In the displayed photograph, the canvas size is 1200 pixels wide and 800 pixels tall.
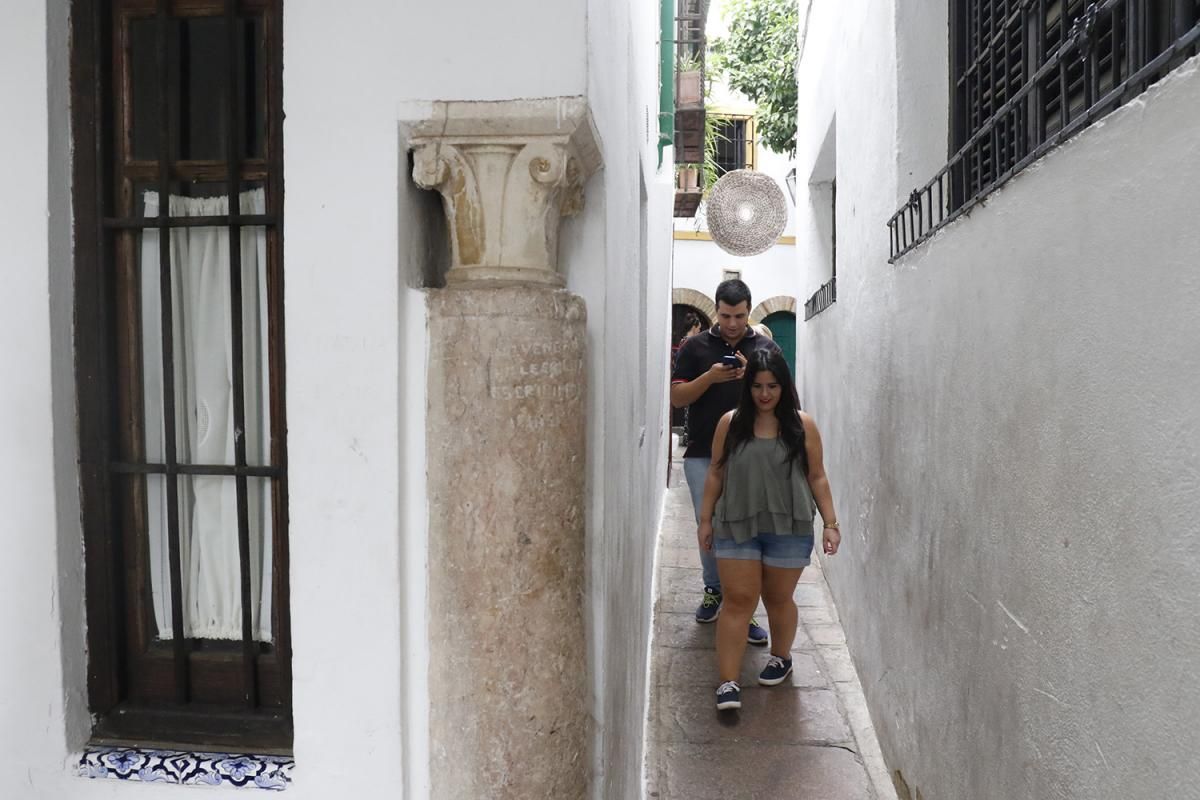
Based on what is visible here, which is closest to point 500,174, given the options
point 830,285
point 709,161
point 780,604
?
point 780,604

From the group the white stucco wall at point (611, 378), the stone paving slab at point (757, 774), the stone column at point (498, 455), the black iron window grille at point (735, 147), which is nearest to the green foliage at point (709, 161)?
the black iron window grille at point (735, 147)

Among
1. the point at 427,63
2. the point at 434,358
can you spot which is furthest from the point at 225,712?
the point at 427,63

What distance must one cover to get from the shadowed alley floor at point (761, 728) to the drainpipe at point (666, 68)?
397 centimetres

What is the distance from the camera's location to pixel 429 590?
1751mm

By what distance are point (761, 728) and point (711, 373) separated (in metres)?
1.67

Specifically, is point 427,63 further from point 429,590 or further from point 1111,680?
point 1111,680

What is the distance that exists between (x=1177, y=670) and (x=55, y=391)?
202 cm

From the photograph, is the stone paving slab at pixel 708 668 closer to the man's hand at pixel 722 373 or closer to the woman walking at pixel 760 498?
the woman walking at pixel 760 498

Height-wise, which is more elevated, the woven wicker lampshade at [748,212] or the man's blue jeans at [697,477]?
the woven wicker lampshade at [748,212]

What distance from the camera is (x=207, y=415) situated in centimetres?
197

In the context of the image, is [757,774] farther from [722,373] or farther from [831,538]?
[722,373]

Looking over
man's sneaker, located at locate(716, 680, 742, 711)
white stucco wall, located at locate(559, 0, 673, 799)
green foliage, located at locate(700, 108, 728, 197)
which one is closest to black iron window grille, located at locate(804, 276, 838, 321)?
man's sneaker, located at locate(716, 680, 742, 711)

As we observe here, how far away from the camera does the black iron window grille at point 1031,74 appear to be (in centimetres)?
152

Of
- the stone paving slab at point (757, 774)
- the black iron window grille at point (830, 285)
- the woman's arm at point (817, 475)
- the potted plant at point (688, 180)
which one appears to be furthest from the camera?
the potted plant at point (688, 180)
